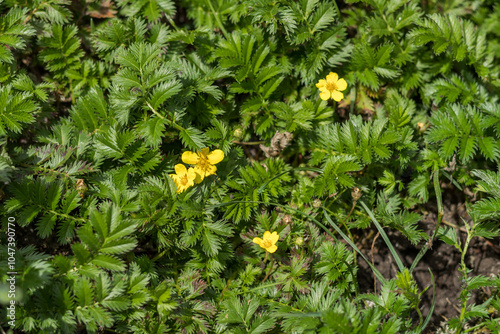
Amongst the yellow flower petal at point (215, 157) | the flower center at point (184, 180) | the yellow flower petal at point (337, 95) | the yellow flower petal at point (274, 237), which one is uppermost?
the yellow flower petal at point (337, 95)

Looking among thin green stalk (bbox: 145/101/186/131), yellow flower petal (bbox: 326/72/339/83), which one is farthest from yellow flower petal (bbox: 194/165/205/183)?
yellow flower petal (bbox: 326/72/339/83)

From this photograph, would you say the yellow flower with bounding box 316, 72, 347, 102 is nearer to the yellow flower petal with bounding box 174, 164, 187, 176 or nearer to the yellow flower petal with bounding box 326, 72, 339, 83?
the yellow flower petal with bounding box 326, 72, 339, 83

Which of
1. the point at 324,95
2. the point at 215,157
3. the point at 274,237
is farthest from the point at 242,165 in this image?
the point at 324,95

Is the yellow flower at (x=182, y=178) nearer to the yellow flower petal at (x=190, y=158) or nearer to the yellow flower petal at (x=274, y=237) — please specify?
the yellow flower petal at (x=190, y=158)

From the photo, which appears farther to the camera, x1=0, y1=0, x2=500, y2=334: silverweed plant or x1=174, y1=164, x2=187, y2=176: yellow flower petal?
x1=174, y1=164, x2=187, y2=176: yellow flower petal

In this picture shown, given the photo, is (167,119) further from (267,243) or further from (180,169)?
(267,243)

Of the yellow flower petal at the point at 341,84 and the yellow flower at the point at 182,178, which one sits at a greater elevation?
the yellow flower petal at the point at 341,84

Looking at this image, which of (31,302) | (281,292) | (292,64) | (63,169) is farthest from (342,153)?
(31,302)

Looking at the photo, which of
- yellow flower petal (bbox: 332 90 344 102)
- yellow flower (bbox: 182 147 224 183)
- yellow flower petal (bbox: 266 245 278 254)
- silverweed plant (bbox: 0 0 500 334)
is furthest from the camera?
yellow flower petal (bbox: 332 90 344 102)

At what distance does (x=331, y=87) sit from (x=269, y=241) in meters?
1.23

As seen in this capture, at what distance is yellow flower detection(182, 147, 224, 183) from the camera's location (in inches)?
107

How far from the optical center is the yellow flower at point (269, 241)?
8.60 feet

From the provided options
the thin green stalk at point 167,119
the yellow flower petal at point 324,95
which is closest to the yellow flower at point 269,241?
the thin green stalk at point 167,119

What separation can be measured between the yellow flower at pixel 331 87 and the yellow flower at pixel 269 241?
1075 millimetres
